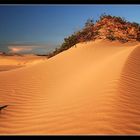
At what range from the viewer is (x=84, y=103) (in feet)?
23.0

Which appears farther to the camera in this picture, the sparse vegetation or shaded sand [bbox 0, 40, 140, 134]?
the sparse vegetation

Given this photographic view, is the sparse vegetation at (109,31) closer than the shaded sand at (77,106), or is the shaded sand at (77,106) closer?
the shaded sand at (77,106)

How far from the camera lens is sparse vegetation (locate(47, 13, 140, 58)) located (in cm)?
2148

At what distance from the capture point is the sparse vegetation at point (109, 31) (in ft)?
70.5

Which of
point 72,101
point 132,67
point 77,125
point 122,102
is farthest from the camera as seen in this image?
point 132,67

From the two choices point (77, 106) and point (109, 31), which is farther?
point (109, 31)

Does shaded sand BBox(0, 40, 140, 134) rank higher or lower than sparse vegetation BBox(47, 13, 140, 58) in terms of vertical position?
lower

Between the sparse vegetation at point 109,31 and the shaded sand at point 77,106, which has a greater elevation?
the sparse vegetation at point 109,31

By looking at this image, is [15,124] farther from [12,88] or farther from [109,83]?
[12,88]

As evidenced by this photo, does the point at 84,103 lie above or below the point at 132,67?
below

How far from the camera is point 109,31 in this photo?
2150 cm

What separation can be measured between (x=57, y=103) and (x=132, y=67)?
350 cm

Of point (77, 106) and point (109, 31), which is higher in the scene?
point (109, 31)
